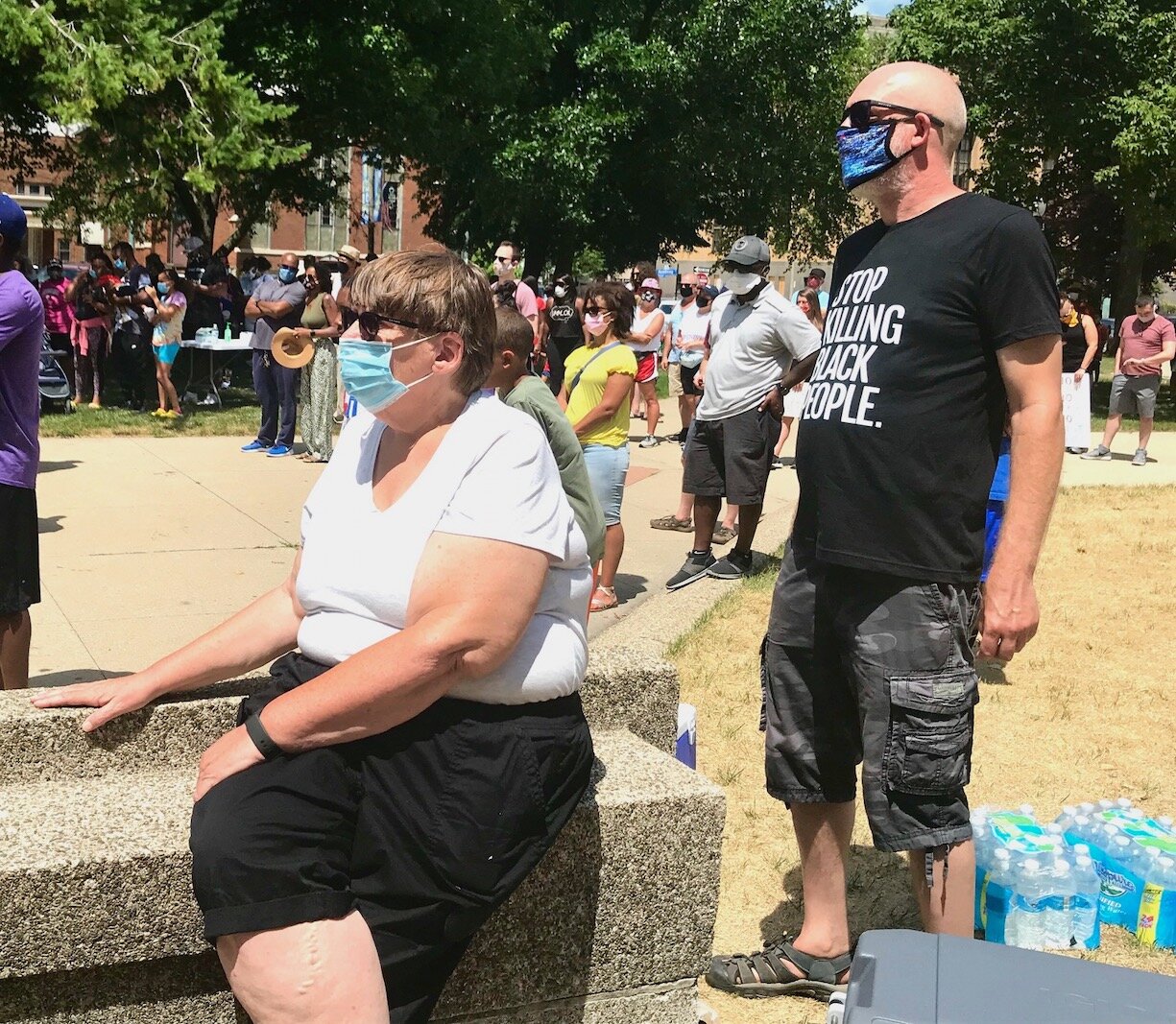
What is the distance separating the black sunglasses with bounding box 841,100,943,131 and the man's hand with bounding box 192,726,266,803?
6.17 feet

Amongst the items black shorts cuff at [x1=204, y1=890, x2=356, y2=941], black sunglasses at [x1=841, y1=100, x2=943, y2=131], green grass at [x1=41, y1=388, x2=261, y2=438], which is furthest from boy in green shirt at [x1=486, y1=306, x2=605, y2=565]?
green grass at [x1=41, y1=388, x2=261, y2=438]

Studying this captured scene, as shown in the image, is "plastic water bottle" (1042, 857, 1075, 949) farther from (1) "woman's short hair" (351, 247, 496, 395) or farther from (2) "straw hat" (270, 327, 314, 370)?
(2) "straw hat" (270, 327, 314, 370)

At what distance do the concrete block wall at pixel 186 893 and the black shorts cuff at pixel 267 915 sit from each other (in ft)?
0.69

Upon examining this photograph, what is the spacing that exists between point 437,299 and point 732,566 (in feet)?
19.0

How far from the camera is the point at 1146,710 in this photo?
231 inches

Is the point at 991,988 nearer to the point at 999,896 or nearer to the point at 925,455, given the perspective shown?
the point at 925,455

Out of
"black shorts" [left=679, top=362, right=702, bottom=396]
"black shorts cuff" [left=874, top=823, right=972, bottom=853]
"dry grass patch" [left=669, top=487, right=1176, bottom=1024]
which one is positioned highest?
"black shorts" [left=679, top=362, right=702, bottom=396]

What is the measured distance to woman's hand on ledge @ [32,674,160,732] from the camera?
9.45 ft

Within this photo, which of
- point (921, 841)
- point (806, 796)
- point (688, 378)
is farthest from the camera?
point (688, 378)

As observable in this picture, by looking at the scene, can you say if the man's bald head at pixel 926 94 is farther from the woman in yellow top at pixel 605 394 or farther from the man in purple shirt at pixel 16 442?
the woman in yellow top at pixel 605 394

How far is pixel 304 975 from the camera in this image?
2275mm

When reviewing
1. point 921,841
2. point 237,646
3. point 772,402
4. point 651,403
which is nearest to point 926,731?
point 921,841

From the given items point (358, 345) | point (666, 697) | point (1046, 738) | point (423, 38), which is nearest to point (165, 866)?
point (358, 345)

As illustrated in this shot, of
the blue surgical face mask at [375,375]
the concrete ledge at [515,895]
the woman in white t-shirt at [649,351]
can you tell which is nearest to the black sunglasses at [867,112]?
the blue surgical face mask at [375,375]
